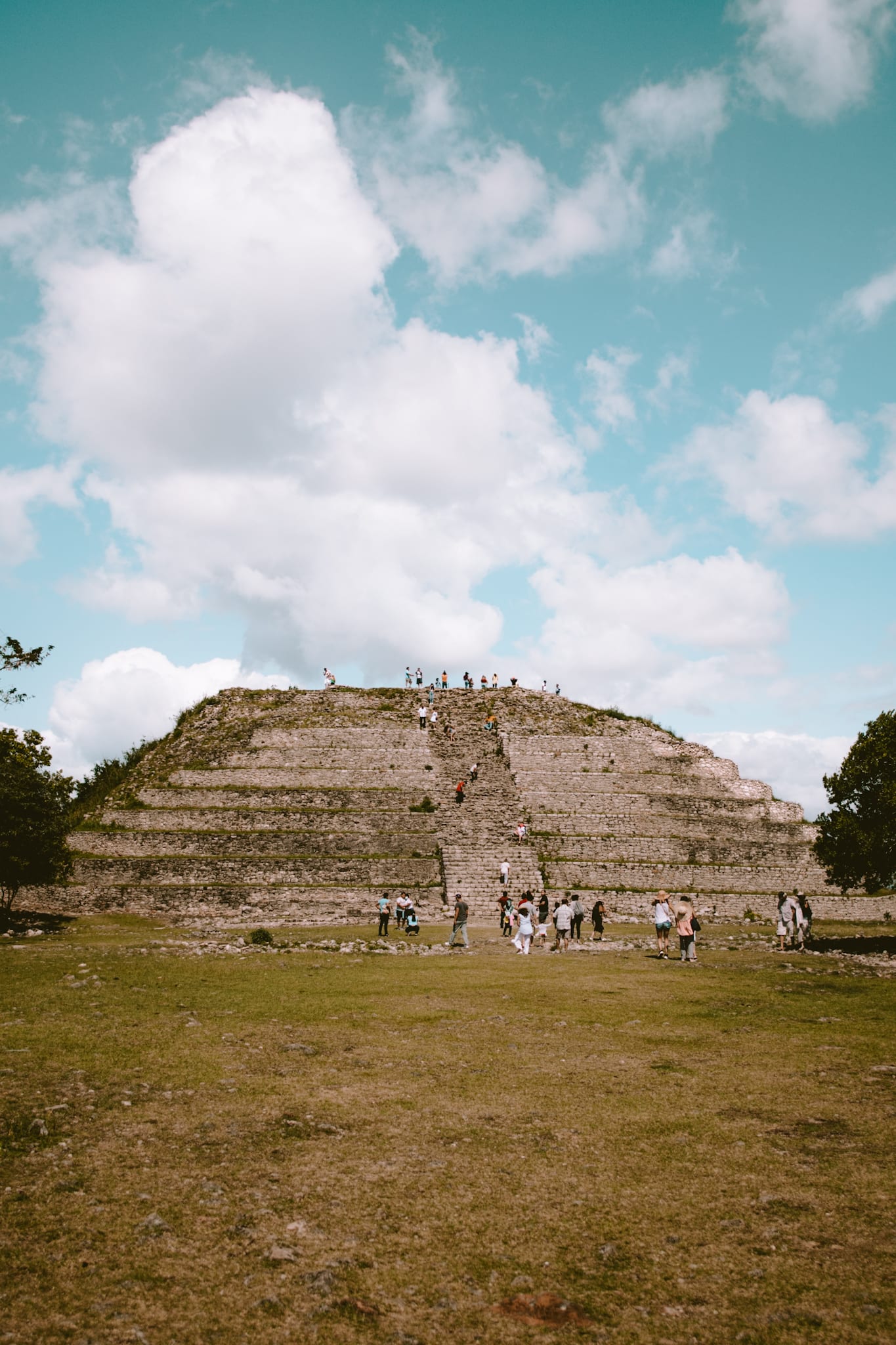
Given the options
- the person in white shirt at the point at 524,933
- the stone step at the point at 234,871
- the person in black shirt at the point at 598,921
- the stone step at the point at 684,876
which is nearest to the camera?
the person in white shirt at the point at 524,933

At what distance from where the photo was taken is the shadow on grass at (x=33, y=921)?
24.2 metres

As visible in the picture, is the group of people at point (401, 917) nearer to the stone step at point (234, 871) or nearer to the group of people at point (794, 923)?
the stone step at point (234, 871)

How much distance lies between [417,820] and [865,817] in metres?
18.0

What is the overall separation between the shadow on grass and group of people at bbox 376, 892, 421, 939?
9729 mm

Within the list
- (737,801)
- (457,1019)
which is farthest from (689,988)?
(737,801)

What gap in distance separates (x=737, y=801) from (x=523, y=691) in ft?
55.4

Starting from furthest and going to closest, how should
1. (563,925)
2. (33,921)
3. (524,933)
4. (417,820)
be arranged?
(417,820), (33,921), (563,925), (524,933)

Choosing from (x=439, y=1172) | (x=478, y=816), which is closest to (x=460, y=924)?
(x=478, y=816)

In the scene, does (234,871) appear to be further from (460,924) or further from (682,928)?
(682,928)

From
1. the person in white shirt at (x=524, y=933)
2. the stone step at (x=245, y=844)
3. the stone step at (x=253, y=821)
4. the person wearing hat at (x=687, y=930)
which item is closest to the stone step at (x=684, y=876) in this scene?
the stone step at (x=245, y=844)

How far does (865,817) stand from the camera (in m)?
23.8

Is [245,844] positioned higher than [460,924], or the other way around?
[245,844]

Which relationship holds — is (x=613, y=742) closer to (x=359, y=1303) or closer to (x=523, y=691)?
(x=523, y=691)

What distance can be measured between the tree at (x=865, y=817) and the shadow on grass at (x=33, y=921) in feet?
77.6
